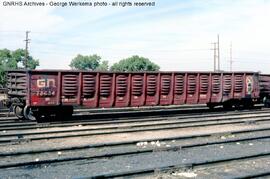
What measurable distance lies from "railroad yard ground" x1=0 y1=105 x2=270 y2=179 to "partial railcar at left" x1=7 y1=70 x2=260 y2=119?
179 centimetres

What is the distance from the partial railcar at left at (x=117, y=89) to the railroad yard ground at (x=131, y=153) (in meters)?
1.79

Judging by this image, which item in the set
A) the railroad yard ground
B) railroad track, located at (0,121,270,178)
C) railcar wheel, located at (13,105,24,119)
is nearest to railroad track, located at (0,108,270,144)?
the railroad yard ground

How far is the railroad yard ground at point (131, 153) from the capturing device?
8328 mm

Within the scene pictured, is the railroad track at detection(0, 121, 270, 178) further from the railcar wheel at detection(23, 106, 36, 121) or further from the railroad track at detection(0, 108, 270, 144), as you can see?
the railcar wheel at detection(23, 106, 36, 121)

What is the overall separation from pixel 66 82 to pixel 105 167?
10048 mm

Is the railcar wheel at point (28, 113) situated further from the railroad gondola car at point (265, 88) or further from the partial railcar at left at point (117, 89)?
the railroad gondola car at point (265, 88)

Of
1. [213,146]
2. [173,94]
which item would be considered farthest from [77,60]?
[213,146]

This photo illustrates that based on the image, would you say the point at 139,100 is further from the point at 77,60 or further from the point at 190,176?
the point at 77,60

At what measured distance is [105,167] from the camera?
898 centimetres

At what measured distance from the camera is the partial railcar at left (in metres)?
17.8

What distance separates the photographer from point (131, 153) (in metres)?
10.3

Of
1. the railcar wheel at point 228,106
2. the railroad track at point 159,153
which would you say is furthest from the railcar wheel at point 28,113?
the railcar wheel at point 228,106

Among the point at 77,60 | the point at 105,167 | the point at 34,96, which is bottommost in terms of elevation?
the point at 105,167

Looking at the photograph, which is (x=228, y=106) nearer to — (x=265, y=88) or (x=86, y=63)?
(x=265, y=88)
